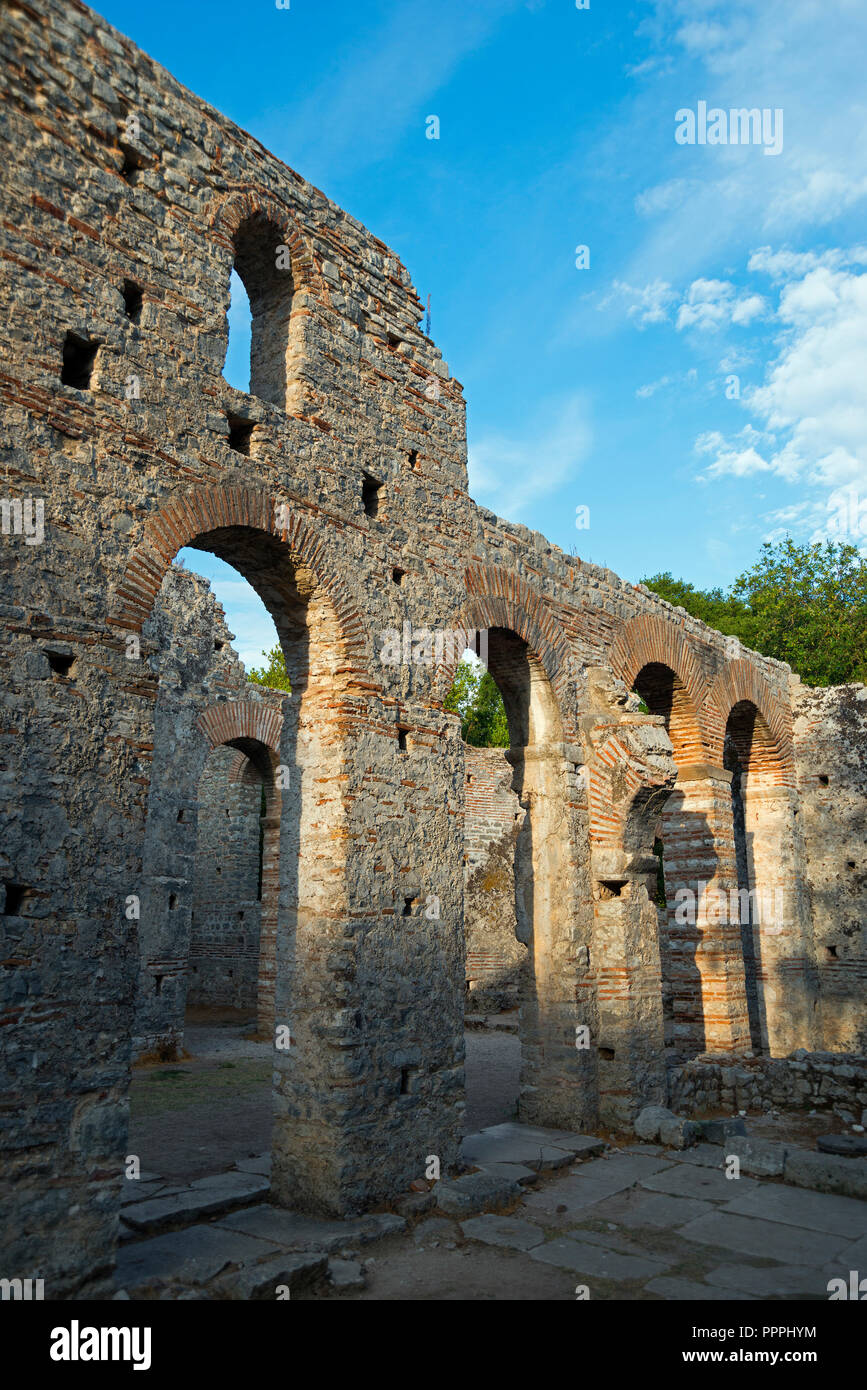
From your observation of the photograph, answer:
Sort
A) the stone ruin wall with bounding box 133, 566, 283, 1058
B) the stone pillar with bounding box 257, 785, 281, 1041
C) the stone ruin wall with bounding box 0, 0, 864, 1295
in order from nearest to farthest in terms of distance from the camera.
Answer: the stone ruin wall with bounding box 0, 0, 864, 1295, the stone ruin wall with bounding box 133, 566, 283, 1058, the stone pillar with bounding box 257, 785, 281, 1041

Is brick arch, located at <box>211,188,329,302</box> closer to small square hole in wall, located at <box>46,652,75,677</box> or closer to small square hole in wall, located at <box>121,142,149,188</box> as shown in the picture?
small square hole in wall, located at <box>121,142,149,188</box>

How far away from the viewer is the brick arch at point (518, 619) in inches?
295

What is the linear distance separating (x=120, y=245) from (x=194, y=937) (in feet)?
46.7

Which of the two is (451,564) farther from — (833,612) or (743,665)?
(833,612)

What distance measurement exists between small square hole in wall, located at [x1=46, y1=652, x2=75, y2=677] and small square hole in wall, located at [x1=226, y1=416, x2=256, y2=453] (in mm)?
1963

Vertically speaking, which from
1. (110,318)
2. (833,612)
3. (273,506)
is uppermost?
(833,612)

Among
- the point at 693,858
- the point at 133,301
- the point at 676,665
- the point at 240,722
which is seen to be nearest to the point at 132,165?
the point at 133,301

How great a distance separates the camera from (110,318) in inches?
193

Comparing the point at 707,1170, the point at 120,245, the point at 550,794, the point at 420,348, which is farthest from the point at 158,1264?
the point at 420,348

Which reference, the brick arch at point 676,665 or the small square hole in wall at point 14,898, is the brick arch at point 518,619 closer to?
the brick arch at point 676,665

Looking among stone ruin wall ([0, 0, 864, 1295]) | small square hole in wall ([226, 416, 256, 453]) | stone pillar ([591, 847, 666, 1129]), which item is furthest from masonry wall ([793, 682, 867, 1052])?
small square hole in wall ([226, 416, 256, 453])

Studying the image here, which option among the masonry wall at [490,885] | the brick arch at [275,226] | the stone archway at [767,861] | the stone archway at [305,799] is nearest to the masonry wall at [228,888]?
the masonry wall at [490,885]

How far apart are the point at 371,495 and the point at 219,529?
1.67m

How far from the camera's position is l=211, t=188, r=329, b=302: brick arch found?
5.72 metres
